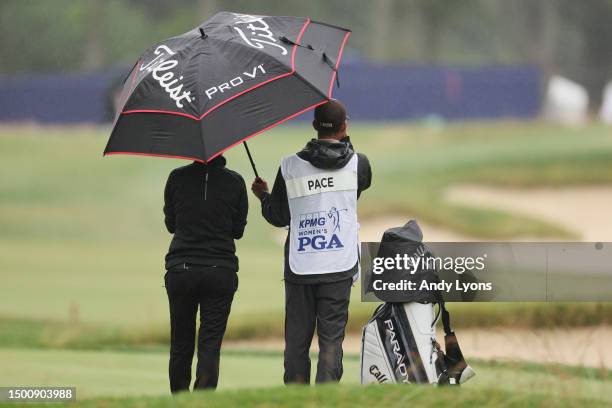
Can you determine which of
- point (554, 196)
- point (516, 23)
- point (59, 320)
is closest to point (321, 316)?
point (59, 320)

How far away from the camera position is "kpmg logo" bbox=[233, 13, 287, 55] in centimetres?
744

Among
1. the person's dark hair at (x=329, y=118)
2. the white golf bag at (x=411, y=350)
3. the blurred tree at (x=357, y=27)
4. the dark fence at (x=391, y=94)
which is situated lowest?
the white golf bag at (x=411, y=350)

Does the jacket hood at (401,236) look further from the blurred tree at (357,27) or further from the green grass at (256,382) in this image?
the blurred tree at (357,27)

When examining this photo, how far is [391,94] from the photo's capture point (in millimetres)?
43094

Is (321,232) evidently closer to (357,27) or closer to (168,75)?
(168,75)

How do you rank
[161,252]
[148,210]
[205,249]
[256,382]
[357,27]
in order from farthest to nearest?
[357,27] < [148,210] < [161,252] < [256,382] < [205,249]

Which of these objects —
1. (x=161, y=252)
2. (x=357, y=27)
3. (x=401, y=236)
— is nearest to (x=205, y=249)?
(x=401, y=236)

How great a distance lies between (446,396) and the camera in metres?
6.50

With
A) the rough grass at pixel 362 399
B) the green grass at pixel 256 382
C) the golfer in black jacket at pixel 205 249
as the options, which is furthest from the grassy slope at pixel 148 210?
the rough grass at pixel 362 399

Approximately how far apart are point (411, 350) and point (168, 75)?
202 centimetres

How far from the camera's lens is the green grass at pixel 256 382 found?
6500mm

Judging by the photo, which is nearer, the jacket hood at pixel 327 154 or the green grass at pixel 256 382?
the green grass at pixel 256 382

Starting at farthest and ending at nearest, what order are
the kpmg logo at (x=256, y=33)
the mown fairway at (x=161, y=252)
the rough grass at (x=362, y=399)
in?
the mown fairway at (x=161, y=252), the kpmg logo at (x=256, y=33), the rough grass at (x=362, y=399)

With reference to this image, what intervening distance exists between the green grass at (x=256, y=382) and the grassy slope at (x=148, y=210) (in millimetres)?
2556
